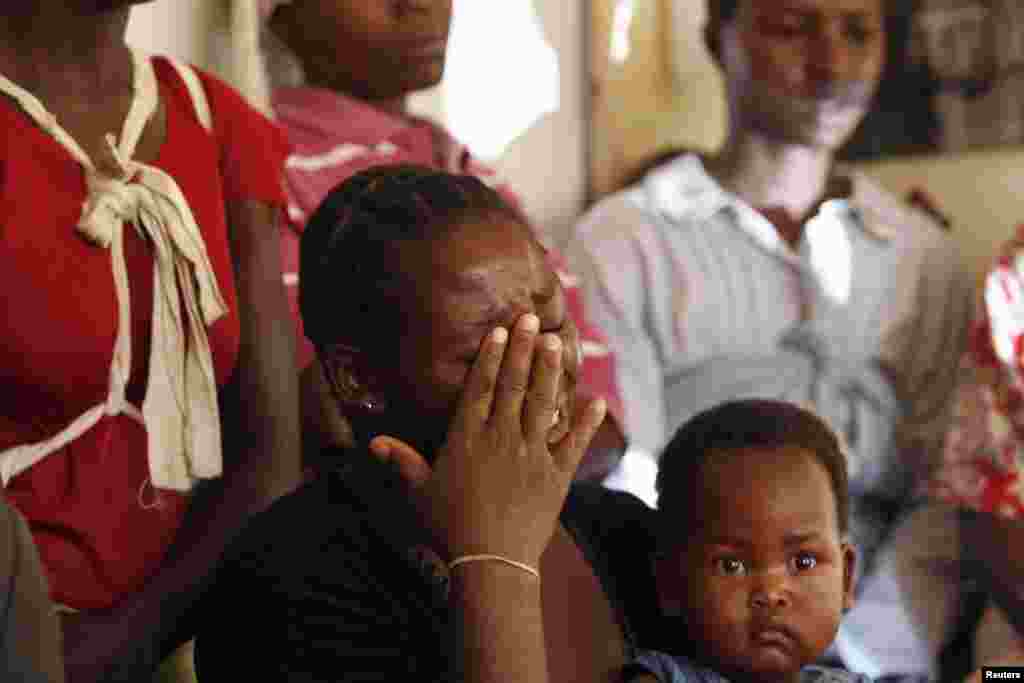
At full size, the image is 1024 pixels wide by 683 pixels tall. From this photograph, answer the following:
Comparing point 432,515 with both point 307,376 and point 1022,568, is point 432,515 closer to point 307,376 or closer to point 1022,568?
point 307,376

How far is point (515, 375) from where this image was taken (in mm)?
1047

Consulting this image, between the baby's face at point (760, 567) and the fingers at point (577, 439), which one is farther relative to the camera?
the baby's face at point (760, 567)

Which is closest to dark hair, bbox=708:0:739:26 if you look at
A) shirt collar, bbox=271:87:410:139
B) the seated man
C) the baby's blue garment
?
the seated man

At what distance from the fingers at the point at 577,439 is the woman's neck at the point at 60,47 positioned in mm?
561

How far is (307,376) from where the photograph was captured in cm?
149

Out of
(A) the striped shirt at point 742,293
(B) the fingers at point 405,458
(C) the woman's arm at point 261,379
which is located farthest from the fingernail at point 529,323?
(A) the striped shirt at point 742,293

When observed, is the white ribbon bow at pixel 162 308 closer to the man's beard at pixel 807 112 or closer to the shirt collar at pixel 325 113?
the shirt collar at pixel 325 113

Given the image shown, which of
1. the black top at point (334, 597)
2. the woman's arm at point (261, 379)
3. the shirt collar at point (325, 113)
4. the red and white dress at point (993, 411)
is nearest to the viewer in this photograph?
the black top at point (334, 597)

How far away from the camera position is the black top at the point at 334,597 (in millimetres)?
1012

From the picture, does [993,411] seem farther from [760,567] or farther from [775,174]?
[760,567]

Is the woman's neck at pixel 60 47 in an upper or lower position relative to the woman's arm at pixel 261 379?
upper

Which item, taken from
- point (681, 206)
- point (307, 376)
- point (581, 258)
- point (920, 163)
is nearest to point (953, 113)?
point (920, 163)

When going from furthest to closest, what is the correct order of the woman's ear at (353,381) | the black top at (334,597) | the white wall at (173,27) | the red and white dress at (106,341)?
the white wall at (173,27), the red and white dress at (106,341), the woman's ear at (353,381), the black top at (334,597)

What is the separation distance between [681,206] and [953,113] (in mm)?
666
